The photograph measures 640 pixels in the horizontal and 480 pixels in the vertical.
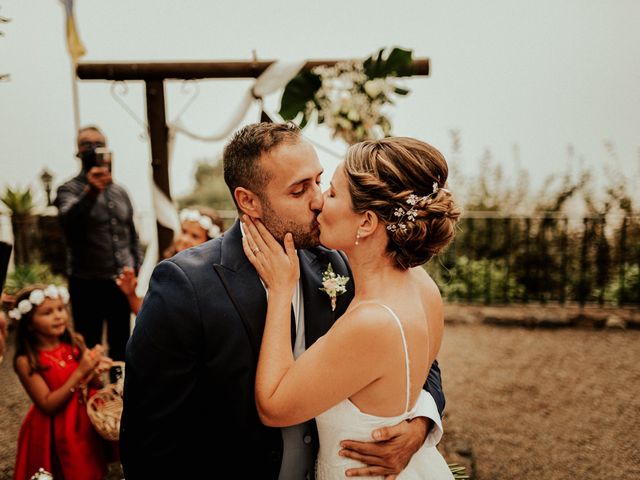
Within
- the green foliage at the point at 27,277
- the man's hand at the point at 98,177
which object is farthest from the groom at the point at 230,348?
the green foliage at the point at 27,277

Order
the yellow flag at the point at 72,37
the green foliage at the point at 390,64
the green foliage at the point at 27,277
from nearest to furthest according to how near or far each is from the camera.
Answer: the green foliage at the point at 390,64, the yellow flag at the point at 72,37, the green foliage at the point at 27,277

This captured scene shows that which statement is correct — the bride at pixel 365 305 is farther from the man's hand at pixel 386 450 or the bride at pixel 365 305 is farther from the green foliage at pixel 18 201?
the green foliage at pixel 18 201

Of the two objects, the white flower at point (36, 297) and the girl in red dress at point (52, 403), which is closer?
the girl in red dress at point (52, 403)

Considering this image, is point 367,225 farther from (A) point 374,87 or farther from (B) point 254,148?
(A) point 374,87

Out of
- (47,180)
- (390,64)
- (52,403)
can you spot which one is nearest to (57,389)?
(52,403)

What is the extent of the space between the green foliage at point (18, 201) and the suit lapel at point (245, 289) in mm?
7432

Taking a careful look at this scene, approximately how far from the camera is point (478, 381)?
5.75 m

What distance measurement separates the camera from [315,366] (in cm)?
176

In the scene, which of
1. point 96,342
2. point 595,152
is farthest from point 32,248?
point 595,152

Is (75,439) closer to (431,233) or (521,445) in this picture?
(431,233)

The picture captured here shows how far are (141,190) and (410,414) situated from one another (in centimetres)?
902

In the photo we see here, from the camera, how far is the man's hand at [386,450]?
192cm

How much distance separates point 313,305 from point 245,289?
0.30 m

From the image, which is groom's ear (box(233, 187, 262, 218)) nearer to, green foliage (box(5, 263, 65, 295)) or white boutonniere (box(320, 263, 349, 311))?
white boutonniere (box(320, 263, 349, 311))
